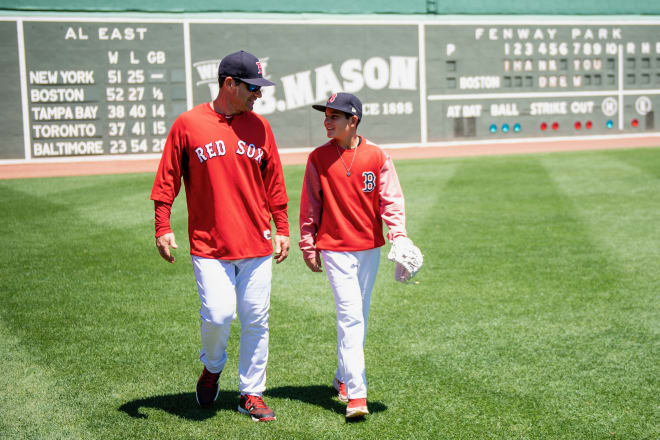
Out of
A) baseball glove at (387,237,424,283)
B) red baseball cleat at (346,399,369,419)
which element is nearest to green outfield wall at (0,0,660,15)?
baseball glove at (387,237,424,283)

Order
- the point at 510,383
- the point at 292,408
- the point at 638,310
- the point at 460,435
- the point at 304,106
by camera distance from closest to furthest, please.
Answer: the point at 460,435 → the point at 292,408 → the point at 510,383 → the point at 638,310 → the point at 304,106

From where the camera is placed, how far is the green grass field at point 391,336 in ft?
14.9

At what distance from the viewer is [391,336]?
6301 millimetres

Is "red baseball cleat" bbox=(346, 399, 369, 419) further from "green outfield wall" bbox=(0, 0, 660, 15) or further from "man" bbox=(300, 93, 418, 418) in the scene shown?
"green outfield wall" bbox=(0, 0, 660, 15)

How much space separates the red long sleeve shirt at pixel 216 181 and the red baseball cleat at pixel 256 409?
2.90ft

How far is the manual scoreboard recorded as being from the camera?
70.9 ft

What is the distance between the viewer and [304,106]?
2475 cm

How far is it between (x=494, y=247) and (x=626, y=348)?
4.03m

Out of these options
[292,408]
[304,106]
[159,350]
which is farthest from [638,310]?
[304,106]

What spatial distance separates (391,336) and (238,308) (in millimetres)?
2049

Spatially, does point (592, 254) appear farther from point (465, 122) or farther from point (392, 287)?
point (465, 122)

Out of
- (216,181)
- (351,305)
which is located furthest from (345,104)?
(351,305)

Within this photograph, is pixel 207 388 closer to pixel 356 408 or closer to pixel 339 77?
pixel 356 408

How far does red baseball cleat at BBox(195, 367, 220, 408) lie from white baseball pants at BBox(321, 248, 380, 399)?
796 mm
